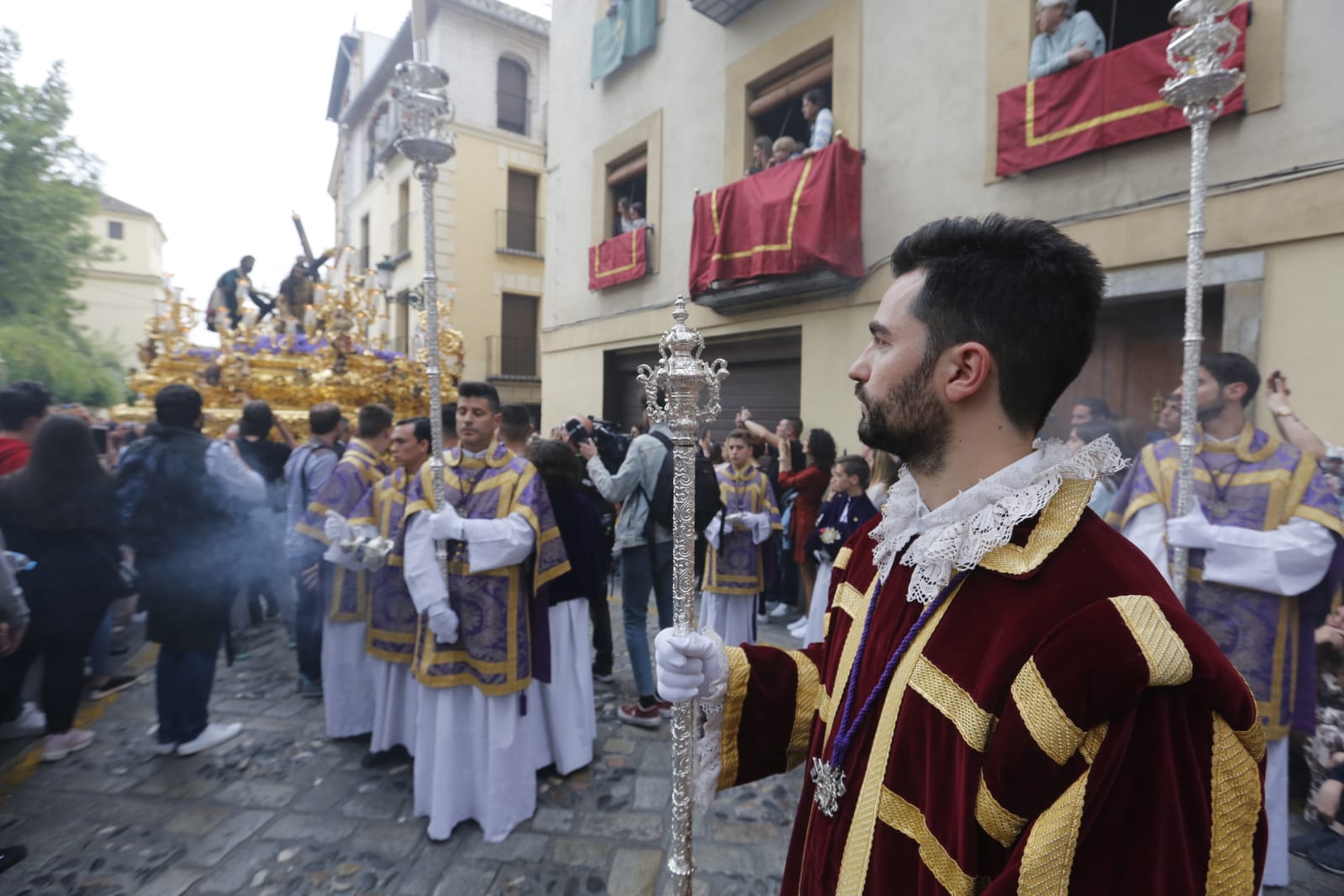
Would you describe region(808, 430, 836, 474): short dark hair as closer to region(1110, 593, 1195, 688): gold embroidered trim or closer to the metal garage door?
the metal garage door

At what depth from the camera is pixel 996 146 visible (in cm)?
599

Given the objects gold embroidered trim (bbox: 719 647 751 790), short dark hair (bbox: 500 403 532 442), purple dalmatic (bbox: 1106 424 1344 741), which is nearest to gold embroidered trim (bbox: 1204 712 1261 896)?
gold embroidered trim (bbox: 719 647 751 790)

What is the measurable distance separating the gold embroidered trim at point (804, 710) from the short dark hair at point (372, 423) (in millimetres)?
Answer: 3756

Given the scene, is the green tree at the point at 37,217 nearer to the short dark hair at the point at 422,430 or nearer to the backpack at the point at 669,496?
the short dark hair at the point at 422,430

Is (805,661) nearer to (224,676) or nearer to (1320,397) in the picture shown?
(1320,397)

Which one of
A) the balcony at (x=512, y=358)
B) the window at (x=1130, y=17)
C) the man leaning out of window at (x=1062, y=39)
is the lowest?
the balcony at (x=512, y=358)

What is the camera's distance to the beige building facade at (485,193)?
17.7 meters

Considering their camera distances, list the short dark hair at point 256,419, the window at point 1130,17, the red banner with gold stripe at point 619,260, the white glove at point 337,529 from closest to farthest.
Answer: the white glove at point 337,529 → the short dark hair at point 256,419 → the window at point 1130,17 → the red banner with gold stripe at point 619,260

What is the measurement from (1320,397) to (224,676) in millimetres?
7726

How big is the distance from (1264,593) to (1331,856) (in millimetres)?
1264

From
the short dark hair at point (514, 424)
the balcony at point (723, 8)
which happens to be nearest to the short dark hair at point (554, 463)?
the short dark hair at point (514, 424)

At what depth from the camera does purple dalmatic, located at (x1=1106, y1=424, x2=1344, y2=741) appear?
2.85m

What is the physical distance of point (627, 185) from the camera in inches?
427

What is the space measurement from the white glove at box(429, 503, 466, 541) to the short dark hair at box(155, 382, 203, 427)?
6.40 ft
